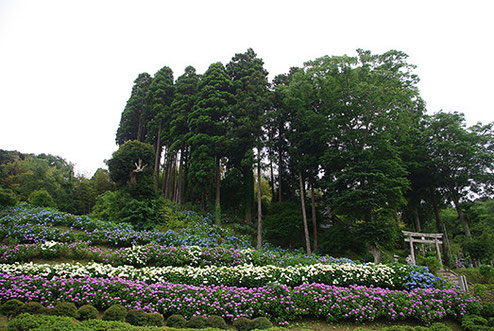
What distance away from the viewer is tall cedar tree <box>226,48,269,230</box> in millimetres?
17156

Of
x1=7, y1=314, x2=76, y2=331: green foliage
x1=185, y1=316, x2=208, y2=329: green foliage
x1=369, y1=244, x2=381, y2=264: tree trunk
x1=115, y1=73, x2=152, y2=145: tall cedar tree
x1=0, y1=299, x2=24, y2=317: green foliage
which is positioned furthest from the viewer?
x1=115, y1=73, x2=152, y2=145: tall cedar tree

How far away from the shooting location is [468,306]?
7.39 m

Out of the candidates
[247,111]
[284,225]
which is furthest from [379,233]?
[247,111]

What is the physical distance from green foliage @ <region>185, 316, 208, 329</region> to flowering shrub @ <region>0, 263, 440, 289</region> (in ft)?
6.49

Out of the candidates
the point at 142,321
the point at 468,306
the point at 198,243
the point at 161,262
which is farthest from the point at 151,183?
the point at 468,306

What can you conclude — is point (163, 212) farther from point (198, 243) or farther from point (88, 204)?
point (88, 204)

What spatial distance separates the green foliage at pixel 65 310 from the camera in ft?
18.3

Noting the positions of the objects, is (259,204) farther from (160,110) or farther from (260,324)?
(160,110)

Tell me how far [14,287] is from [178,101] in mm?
16302

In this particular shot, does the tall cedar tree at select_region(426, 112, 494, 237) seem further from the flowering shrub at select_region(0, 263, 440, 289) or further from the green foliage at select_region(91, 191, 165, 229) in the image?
the green foliage at select_region(91, 191, 165, 229)

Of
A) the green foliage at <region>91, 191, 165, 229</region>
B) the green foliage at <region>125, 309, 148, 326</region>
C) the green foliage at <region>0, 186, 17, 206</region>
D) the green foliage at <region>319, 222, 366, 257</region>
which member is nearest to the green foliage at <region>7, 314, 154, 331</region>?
the green foliage at <region>125, 309, 148, 326</region>

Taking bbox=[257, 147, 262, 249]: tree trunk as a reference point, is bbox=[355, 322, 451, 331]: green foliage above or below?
below

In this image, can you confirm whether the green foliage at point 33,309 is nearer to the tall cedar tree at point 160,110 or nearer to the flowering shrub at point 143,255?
the flowering shrub at point 143,255

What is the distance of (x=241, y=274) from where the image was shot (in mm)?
8414
